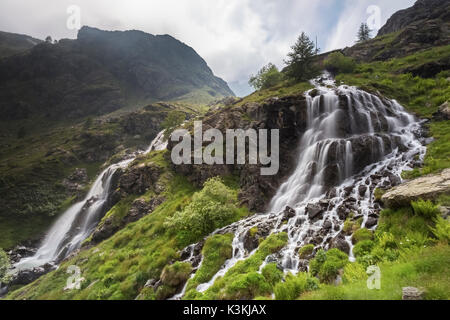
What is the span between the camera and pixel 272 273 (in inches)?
509

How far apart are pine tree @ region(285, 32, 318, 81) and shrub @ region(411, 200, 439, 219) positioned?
2256 inches

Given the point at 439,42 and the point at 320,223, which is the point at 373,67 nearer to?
the point at 439,42

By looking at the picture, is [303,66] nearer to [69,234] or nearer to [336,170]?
[336,170]

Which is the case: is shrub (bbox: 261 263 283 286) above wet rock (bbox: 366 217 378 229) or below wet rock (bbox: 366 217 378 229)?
below

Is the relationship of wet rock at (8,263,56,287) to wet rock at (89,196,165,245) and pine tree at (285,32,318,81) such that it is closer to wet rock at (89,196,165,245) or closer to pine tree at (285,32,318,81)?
wet rock at (89,196,165,245)

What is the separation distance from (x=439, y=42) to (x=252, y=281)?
8804cm

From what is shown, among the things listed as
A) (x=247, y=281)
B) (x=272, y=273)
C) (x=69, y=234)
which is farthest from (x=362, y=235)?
(x=69, y=234)

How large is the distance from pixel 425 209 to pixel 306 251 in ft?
24.5

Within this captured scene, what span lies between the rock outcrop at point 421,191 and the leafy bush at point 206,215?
52.8ft

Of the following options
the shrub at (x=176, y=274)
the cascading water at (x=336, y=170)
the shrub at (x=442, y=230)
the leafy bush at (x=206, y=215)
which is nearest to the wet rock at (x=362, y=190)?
the cascading water at (x=336, y=170)

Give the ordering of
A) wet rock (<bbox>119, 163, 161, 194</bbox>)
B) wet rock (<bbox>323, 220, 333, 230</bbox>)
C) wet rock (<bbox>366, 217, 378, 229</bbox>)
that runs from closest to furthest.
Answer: wet rock (<bbox>366, 217, 378, 229</bbox>), wet rock (<bbox>323, 220, 333, 230</bbox>), wet rock (<bbox>119, 163, 161, 194</bbox>)

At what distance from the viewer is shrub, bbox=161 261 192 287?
57.6 feet

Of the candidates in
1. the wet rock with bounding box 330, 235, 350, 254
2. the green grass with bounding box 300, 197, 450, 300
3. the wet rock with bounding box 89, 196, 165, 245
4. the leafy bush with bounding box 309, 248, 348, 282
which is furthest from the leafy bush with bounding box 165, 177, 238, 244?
the wet rock with bounding box 89, 196, 165, 245
